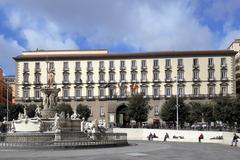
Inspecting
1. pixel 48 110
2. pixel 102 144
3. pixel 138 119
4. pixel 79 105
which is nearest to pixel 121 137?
pixel 102 144

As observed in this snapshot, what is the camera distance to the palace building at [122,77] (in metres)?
125

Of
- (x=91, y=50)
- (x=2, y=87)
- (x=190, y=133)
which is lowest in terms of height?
(x=190, y=133)

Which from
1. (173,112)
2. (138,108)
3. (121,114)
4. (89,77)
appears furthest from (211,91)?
(89,77)

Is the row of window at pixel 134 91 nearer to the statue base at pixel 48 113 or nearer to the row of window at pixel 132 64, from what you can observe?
the row of window at pixel 132 64

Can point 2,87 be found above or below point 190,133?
above

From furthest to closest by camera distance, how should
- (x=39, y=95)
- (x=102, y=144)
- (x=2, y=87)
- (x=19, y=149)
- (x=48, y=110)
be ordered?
(x=2, y=87) < (x=39, y=95) < (x=48, y=110) < (x=102, y=144) < (x=19, y=149)

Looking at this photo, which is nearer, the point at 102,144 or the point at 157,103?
the point at 102,144

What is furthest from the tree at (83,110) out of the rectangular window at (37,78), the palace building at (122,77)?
the rectangular window at (37,78)

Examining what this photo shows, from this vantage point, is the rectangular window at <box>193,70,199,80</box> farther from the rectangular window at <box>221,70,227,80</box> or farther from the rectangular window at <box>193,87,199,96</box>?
the rectangular window at <box>221,70,227,80</box>

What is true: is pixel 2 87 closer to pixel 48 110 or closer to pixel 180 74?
pixel 180 74

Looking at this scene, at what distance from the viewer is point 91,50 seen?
131750 millimetres

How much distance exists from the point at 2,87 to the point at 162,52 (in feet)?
169

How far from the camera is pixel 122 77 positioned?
127m

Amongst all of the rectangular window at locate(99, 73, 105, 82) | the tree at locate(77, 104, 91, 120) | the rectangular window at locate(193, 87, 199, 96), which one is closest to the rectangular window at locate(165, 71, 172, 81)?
the rectangular window at locate(193, 87, 199, 96)
